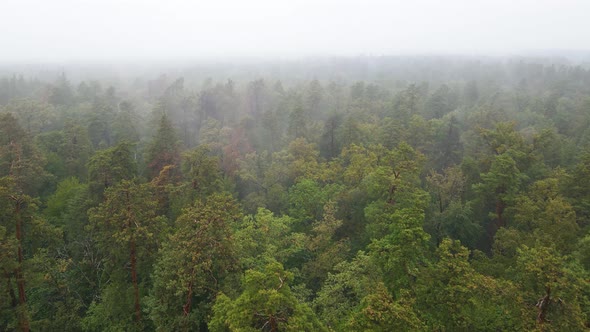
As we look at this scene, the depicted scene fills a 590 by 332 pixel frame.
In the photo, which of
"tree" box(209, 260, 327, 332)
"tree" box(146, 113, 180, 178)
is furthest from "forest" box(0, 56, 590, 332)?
"tree" box(146, 113, 180, 178)

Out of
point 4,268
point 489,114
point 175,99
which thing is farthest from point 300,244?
point 175,99

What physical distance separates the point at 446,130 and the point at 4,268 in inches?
1854

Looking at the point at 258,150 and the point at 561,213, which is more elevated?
the point at 561,213

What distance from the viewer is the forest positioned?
16109 mm

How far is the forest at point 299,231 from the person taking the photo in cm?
1611

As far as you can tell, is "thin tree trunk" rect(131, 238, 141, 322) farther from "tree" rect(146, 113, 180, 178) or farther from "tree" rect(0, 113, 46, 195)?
"tree" rect(146, 113, 180, 178)

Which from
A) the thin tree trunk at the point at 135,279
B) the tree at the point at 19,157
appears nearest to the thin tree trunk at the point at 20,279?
the thin tree trunk at the point at 135,279

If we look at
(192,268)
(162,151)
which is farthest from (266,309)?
(162,151)

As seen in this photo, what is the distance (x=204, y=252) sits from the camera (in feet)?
59.6

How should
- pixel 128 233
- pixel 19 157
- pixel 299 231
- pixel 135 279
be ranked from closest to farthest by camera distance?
pixel 128 233 < pixel 135 279 < pixel 19 157 < pixel 299 231

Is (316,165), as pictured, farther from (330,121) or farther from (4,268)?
(4,268)

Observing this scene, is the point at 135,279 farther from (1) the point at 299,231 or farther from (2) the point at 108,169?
(1) the point at 299,231

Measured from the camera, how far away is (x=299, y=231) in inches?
1340

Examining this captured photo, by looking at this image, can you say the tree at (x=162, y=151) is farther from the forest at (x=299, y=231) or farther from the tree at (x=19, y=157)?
the tree at (x=19, y=157)
